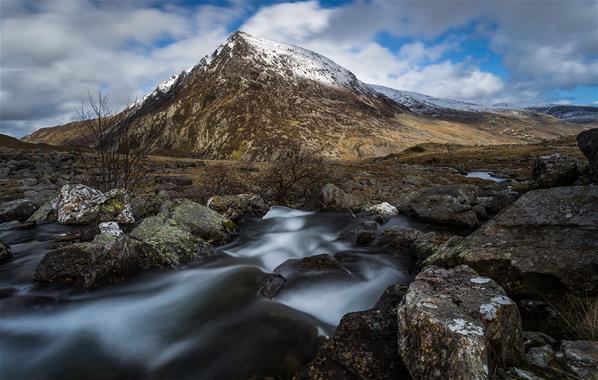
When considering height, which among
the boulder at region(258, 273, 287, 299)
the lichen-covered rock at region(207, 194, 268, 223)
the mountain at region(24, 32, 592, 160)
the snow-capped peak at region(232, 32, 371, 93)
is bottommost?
the boulder at region(258, 273, 287, 299)

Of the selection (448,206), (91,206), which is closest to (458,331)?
(448,206)

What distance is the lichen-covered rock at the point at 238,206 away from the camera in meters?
15.8

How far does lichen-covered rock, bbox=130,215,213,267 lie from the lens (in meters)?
10.3

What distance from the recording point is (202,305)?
884cm

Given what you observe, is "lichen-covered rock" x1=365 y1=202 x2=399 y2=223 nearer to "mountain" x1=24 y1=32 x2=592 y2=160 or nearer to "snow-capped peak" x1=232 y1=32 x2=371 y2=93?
"mountain" x1=24 y1=32 x2=592 y2=160

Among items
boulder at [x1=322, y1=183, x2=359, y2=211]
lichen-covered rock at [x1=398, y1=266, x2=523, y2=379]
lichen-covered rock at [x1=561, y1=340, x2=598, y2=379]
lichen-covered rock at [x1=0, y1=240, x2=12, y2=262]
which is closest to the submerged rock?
boulder at [x1=322, y1=183, x2=359, y2=211]

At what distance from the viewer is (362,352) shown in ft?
16.7

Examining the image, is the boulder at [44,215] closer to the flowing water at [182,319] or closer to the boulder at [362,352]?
the flowing water at [182,319]

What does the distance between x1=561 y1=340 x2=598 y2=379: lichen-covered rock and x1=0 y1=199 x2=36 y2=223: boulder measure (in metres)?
19.1

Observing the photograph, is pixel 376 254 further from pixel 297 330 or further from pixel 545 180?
pixel 545 180

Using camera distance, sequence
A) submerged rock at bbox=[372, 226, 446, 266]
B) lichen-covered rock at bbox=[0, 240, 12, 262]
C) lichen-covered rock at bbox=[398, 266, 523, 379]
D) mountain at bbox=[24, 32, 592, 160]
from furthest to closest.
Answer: mountain at bbox=[24, 32, 592, 160], lichen-covered rock at bbox=[0, 240, 12, 262], submerged rock at bbox=[372, 226, 446, 266], lichen-covered rock at bbox=[398, 266, 523, 379]

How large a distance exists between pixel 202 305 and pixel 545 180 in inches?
448

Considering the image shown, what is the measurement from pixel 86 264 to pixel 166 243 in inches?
92.6

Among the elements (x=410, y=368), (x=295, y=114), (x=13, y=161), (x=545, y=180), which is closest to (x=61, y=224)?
(x=410, y=368)
